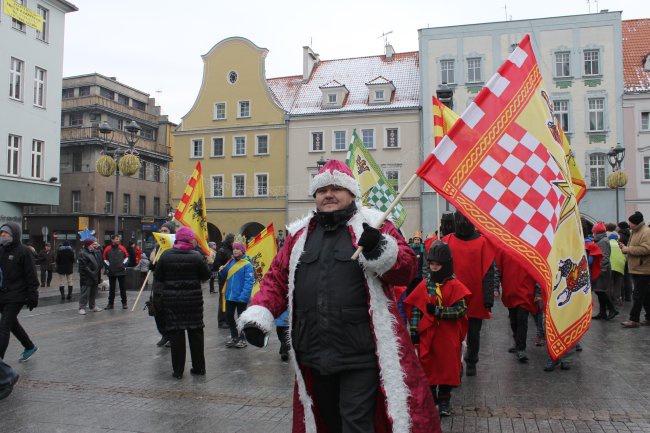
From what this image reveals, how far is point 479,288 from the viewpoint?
700 centimetres

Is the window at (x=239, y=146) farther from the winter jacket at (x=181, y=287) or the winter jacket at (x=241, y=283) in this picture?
the winter jacket at (x=181, y=287)

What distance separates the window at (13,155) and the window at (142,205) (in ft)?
74.5

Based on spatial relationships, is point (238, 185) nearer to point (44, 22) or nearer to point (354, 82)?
point (354, 82)

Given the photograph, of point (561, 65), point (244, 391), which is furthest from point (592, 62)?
point (244, 391)

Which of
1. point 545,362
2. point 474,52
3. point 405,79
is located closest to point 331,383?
point 545,362

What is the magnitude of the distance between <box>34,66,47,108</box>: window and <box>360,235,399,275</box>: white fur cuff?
30077 mm

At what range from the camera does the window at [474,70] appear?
36.8m

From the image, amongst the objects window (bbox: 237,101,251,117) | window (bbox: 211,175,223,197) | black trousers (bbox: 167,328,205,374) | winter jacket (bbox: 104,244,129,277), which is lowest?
black trousers (bbox: 167,328,205,374)

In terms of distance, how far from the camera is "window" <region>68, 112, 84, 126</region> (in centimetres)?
4934

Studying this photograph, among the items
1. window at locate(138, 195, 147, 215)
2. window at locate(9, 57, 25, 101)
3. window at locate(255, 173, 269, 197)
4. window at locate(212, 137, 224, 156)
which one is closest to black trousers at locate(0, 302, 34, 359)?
window at locate(9, 57, 25, 101)

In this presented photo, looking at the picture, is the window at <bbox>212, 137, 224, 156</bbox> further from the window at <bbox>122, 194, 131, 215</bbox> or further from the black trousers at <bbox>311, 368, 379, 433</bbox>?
the black trousers at <bbox>311, 368, 379, 433</bbox>

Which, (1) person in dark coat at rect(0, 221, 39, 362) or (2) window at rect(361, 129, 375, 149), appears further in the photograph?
(2) window at rect(361, 129, 375, 149)

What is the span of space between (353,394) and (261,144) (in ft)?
128

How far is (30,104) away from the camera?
28625 millimetres
